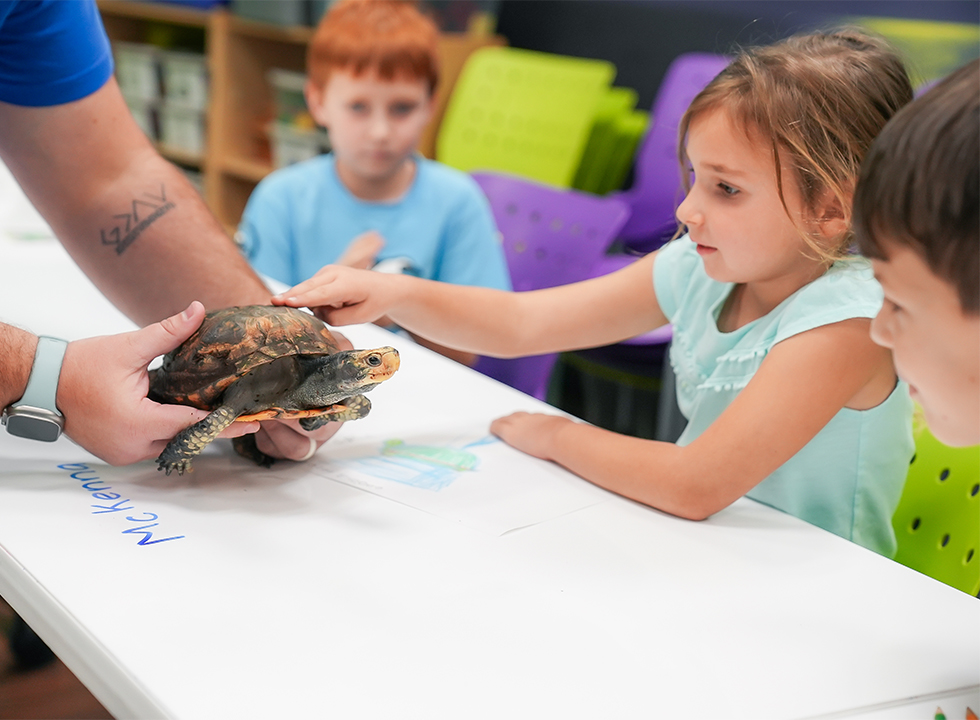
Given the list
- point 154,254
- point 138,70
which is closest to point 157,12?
point 138,70

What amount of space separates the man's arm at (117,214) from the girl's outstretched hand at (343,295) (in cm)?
15

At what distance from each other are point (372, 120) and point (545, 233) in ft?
1.47

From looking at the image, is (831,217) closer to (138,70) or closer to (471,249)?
(471,249)

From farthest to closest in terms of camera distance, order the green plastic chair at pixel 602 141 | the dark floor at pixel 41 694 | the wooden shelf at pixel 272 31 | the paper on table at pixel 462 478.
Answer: the wooden shelf at pixel 272 31, the green plastic chair at pixel 602 141, the dark floor at pixel 41 694, the paper on table at pixel 462 478

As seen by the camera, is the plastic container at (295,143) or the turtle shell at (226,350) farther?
the plastic container at (295,143)

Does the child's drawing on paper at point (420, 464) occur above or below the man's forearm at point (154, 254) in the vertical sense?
below

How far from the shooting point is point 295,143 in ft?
11.3

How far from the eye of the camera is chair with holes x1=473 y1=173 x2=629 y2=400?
1.86m

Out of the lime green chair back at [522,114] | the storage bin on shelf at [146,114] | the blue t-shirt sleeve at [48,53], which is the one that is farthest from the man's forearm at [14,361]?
the storage bin on shelf at [146,114]

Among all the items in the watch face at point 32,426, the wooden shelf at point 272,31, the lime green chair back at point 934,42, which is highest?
the lime green chair back at point 934,42

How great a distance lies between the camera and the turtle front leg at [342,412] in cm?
87

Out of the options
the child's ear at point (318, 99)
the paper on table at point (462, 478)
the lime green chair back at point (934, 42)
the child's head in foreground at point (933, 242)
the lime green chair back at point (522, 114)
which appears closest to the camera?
the child's head in foreground at point (933, 242)

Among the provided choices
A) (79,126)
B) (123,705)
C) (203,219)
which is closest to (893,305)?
(123,705)

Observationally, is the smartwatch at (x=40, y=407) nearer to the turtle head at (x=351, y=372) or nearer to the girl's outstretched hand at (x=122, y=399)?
the girl's outstretched hand at (x=122, y=399)
